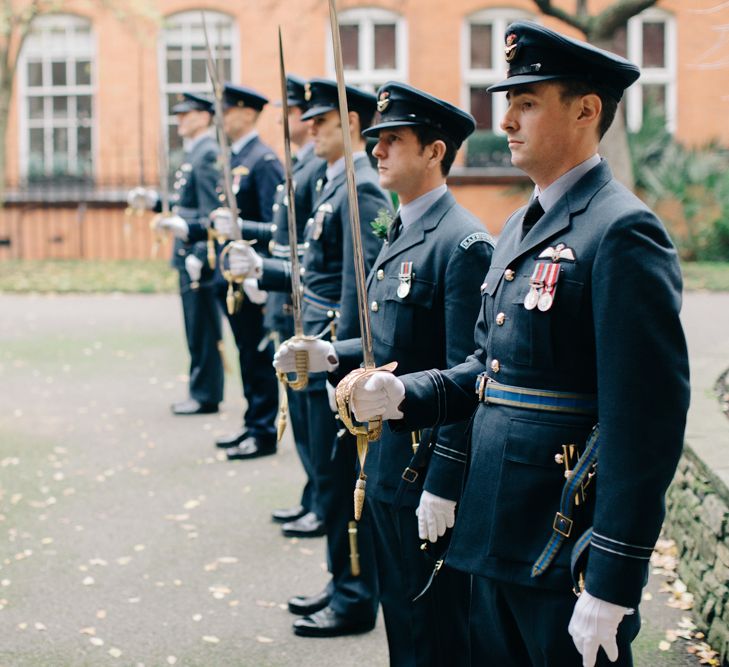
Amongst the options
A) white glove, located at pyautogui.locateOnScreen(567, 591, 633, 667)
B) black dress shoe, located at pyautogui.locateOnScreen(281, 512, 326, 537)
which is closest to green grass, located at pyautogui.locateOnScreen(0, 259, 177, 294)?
black dress shoe, located at pyautogui.locateOnScreen(281, 512, 326, 537)

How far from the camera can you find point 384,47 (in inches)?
890

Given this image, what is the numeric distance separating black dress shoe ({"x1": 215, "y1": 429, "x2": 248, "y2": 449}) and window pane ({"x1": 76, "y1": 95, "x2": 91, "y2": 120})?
16.4 meters

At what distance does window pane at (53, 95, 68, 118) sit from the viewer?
23453 millimetres

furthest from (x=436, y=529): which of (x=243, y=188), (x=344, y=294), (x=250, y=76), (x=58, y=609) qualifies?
(x=250, y=76)

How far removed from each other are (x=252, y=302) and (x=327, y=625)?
3.50 metres

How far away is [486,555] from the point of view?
9.50 feet

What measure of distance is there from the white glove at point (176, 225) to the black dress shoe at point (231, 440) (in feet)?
4.47

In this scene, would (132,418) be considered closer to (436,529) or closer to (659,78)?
(436,529)

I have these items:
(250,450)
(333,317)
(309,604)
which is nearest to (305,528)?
(309,604)

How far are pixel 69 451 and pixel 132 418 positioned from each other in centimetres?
106

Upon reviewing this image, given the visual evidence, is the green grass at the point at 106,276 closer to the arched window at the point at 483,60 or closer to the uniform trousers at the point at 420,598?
the arched window at the point at 483,60

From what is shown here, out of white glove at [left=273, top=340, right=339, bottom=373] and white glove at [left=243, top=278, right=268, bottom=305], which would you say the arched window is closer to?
white glove at [left=243, top=278, right=268, bottom=305]

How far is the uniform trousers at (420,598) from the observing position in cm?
378

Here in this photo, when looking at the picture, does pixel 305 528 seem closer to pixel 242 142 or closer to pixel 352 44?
pixel 242 142
